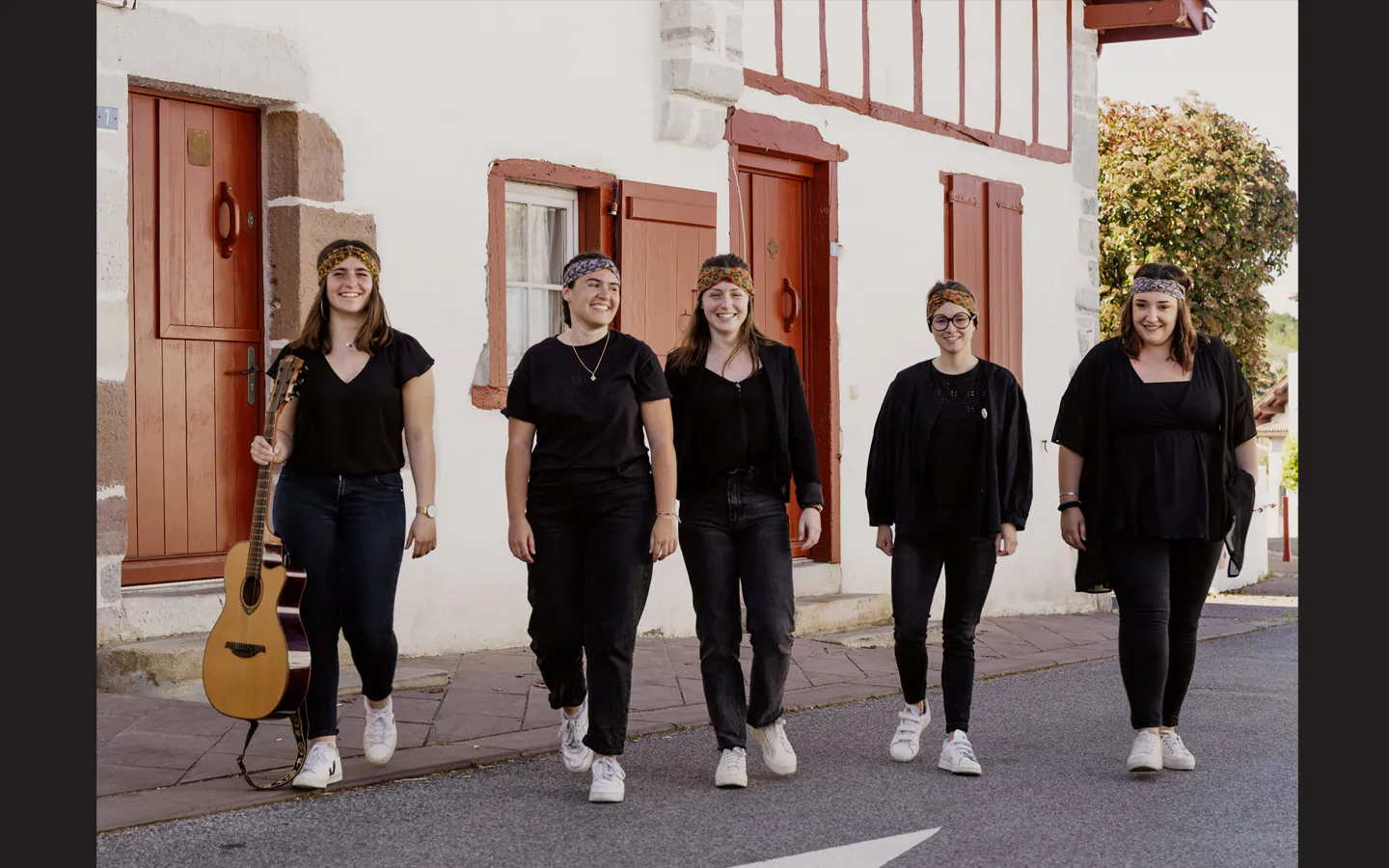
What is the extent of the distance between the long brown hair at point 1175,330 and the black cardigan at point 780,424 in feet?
3.72

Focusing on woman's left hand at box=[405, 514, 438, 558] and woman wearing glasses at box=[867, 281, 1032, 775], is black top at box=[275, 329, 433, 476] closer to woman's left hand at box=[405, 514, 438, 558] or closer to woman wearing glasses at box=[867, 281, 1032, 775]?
woman's left hand at box=[405, 514, 438, 558]

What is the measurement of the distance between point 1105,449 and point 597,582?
5.99ft

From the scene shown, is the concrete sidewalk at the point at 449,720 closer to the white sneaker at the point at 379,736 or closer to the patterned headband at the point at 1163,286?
the white sneaker at the point at 379,736

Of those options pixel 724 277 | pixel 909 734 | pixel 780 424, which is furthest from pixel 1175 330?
pixel 909 734

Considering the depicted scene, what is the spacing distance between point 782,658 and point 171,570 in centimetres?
327

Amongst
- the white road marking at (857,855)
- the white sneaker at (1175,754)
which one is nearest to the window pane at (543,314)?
the white sneaker at (1175,754)

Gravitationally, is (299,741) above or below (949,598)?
below

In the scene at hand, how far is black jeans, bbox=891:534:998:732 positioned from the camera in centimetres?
560

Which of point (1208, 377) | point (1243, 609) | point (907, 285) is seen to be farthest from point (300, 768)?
point (1243, 609)

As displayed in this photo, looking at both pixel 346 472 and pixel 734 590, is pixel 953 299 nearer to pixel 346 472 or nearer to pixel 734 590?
pixel 734 590

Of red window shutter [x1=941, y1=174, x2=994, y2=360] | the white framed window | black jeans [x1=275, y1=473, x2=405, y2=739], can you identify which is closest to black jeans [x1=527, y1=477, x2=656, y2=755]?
black jeans [x1=275, y1=473, x2=405, y2=739]

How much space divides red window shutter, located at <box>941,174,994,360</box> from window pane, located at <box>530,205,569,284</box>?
346 cm

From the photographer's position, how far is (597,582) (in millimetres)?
5090

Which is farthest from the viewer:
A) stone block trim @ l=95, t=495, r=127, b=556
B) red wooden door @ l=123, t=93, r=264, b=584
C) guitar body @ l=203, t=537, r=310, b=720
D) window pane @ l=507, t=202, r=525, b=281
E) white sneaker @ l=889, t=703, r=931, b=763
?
window pane @ l=507, t=202, r=525, b=281
